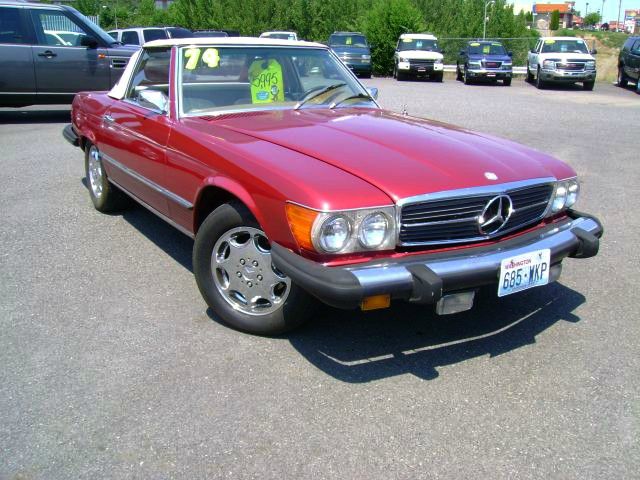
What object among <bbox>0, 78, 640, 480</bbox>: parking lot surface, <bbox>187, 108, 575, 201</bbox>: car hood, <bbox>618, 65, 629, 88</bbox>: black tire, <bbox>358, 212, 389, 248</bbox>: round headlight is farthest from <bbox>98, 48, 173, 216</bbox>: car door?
<bbox>618, 65, 629, 88</bbox>: black tire

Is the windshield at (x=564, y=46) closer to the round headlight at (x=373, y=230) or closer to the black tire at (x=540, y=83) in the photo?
the black tire at (x=540, y=83)

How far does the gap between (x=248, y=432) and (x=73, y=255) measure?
2.77 m

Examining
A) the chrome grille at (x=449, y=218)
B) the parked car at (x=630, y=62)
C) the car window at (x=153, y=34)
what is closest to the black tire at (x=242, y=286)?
the chrome grille at (x=449, y=218)

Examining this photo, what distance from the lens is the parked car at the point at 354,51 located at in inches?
1000

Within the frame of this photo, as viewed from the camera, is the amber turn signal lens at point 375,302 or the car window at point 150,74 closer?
the amber turn signal lens at point 375,302

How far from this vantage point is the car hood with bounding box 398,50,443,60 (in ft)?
81.6

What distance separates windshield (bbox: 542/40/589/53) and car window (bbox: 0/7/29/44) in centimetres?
1783

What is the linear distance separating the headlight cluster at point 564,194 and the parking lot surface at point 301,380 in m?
0.67

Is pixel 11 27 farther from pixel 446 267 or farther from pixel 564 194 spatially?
pixel 446 267

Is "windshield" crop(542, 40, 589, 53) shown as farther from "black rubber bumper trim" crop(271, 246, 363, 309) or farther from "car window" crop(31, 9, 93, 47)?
"black rubber bumper trim" crop(271, 246, 363, 309)

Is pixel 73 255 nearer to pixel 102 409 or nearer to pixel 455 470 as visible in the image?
pixel 102 409

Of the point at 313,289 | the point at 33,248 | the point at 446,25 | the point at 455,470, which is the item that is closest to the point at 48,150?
the point at 33,248

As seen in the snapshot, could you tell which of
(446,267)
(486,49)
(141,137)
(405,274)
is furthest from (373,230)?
(486,49)

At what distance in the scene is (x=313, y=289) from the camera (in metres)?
2.97
